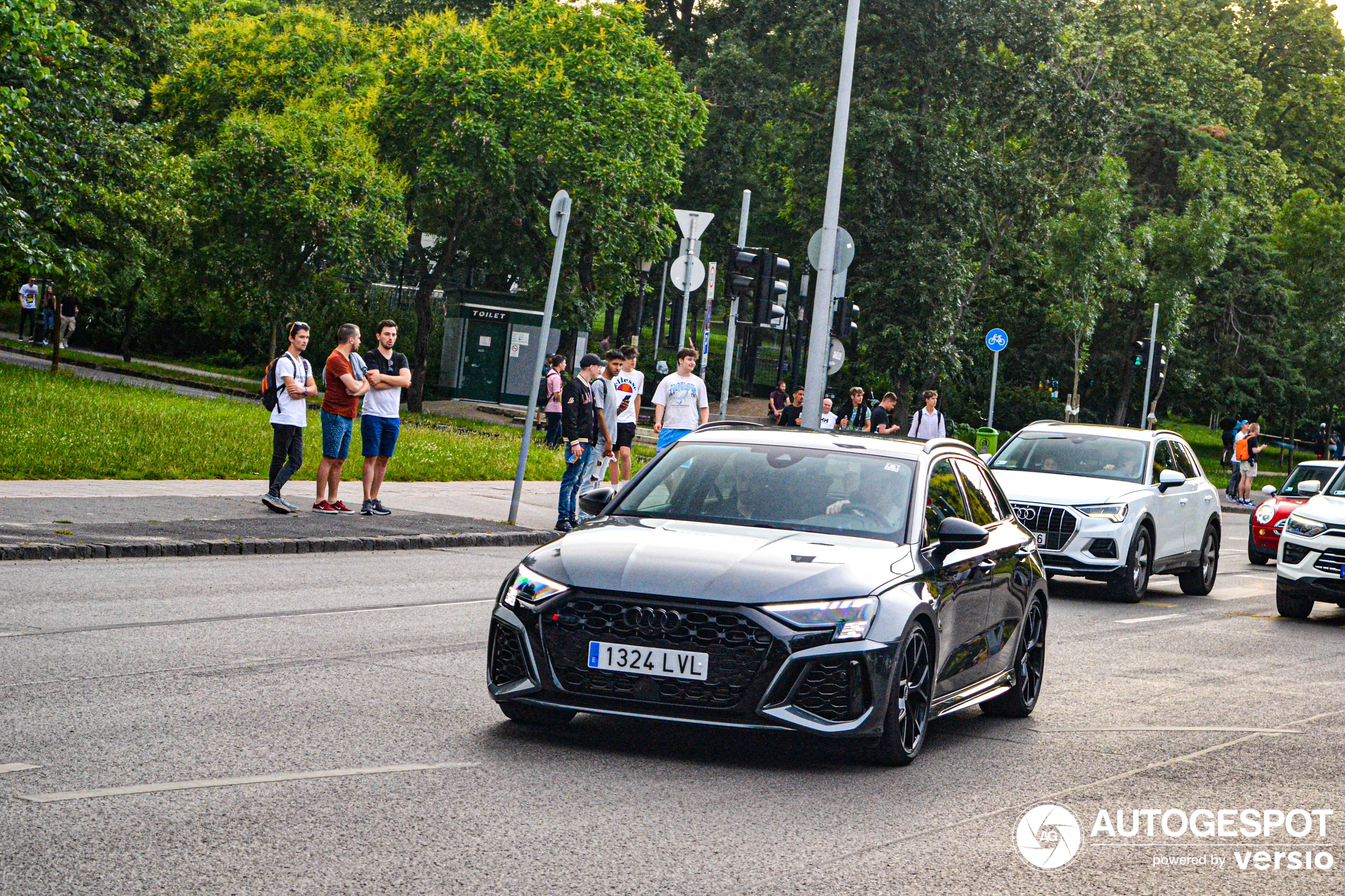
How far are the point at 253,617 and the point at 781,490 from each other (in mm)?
4416

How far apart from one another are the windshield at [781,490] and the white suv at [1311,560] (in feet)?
28.4

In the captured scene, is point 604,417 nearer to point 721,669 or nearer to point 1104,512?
point 1104,512

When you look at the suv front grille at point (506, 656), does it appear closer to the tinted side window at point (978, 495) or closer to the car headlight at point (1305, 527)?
the tinted side window at point (978, 495)

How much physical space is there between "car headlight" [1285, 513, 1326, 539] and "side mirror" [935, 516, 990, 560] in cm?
896

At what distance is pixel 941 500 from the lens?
27.7 feet

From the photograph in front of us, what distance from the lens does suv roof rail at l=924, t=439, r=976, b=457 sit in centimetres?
879

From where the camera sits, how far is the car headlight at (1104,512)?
1634cm

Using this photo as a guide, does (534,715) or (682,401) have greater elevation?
(682,401)

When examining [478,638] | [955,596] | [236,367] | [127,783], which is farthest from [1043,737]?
[236,367]

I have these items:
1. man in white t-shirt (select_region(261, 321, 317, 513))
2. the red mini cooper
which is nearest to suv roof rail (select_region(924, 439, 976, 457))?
man in white t-shirt (select_region(261, 321, 317, 513))

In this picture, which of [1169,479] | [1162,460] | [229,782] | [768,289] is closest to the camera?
[229,782]

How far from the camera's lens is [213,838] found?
5441 millimetres

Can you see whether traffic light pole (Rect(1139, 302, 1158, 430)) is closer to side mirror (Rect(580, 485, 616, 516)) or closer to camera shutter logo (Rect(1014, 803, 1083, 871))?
side mirror (Rect(580, 485, 616, 516))

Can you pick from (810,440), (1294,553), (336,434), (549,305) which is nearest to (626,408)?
(549,305)
